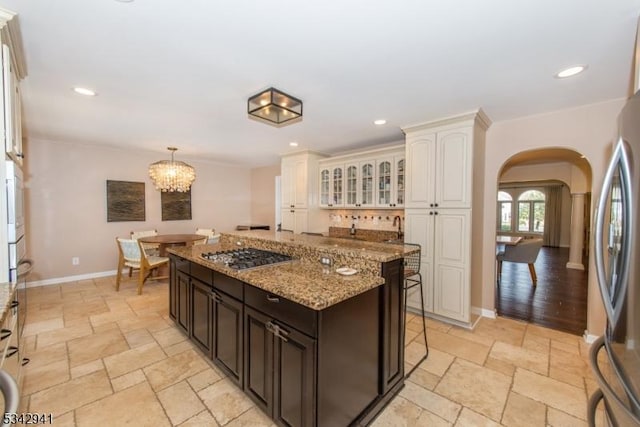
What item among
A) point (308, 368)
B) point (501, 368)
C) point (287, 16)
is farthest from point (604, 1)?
point (501, 368)

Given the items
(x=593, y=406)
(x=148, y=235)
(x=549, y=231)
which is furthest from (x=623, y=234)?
(x=549, y=231)

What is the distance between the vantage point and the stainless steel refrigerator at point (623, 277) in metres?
0.99

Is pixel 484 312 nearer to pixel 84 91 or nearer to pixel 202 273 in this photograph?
pixel 202 273

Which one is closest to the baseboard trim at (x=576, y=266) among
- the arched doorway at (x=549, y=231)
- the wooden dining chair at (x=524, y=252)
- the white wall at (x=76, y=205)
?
the arched doorway at (x=549, y=231)

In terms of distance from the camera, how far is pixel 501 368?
2338mm

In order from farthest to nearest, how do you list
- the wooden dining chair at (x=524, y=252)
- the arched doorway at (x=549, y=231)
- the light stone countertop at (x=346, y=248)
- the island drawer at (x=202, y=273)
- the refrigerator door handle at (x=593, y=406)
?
1. the wooden dining chair at (x=524, y=252)
2. the arched doorway at (x=549, y=231)
3. the island drawer at (x=202, y=273)
4. the light stone countertop at (x=346, y=248)
5. the refrigerator door handle at (x=593, y=406)

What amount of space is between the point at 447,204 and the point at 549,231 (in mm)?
9949

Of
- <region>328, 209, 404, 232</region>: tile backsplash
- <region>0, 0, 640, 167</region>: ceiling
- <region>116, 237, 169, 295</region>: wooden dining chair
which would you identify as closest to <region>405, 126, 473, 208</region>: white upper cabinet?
<region>0, 0, 640, 167</region>: ceiling

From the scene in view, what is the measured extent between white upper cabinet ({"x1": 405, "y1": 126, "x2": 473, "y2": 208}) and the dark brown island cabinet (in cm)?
157

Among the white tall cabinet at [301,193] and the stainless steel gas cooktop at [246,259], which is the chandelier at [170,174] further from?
the stainless steel gas cooktop at [246,259]

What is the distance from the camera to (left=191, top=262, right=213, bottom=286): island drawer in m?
2.25

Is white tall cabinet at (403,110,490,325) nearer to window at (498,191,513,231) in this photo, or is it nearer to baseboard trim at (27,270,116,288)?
baseboard trim at (27,270,116,288)

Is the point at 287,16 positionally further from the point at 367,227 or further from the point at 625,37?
the point at 367,227

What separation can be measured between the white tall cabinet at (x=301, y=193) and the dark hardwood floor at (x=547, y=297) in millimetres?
3130
